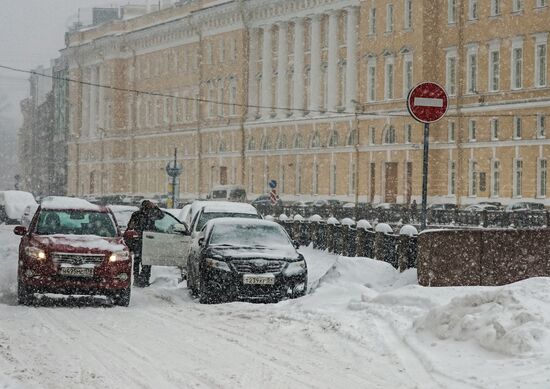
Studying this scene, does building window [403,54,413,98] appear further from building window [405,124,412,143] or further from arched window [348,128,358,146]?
arched window [348,128,358,146]

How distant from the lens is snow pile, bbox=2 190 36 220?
60.6 m

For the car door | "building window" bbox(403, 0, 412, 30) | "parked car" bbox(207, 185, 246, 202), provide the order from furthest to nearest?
1. "parked car" bbox(207, 185, 246, 202)
2. "building window" bbox(403, 0, 412, 30)
3. the car door

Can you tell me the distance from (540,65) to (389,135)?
13033 mm

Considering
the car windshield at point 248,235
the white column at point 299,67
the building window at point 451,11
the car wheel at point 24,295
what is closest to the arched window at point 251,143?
the white column at point 299,67

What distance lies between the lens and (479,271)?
17391mm

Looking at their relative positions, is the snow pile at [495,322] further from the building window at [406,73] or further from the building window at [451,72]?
the building window at [406,73]

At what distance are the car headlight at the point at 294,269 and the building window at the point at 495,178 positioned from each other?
4598 centimetres

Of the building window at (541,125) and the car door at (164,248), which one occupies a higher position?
the building window at (541,125)

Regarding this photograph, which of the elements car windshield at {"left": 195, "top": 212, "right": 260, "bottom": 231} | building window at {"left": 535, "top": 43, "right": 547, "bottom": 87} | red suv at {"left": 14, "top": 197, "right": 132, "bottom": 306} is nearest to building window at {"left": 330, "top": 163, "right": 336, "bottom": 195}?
building window at {"left": 535, "top": 43, "right": 547, "bottom": 87}

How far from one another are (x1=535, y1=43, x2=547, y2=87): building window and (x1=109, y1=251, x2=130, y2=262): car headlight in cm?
4680

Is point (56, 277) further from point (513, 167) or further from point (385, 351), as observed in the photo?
point (513, 167)

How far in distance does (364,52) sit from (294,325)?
62.9m

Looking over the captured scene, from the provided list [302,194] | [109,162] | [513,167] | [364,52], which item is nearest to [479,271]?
[513,167]

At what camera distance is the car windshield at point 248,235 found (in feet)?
61.8
